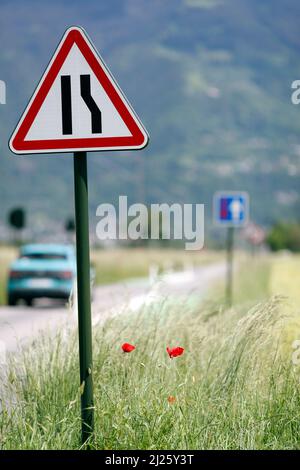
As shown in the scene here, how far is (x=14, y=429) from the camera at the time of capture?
5.31 m

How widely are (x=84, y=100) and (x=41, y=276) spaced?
1805 centimetres

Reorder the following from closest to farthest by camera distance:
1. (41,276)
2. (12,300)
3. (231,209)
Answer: (231,209), (41,276), (12,300)

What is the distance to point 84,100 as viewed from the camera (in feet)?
16.5

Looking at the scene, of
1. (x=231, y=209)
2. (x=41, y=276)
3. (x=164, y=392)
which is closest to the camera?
(x=164, y=392)

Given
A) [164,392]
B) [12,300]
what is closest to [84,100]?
[164,392]

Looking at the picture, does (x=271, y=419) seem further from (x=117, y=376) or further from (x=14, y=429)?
(x=14, y=429)

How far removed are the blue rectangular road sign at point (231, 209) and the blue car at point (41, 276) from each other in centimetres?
402

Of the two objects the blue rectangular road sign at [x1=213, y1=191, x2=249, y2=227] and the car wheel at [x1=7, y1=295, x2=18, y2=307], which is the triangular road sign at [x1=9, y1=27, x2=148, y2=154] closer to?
the blue rectangular road sign at [x1=213, y1=191, x2=249, y2=227]

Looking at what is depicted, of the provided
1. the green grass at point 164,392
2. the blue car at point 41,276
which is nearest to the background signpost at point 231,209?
the blue car at point 41,276

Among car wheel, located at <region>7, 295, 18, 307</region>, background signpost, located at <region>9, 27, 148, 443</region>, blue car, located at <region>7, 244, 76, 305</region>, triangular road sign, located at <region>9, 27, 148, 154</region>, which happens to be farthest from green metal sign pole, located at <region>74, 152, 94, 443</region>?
car wheel, located at <region>7, 295, 18, 307</region>

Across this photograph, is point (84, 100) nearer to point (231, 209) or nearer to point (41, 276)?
point (231, 209)
